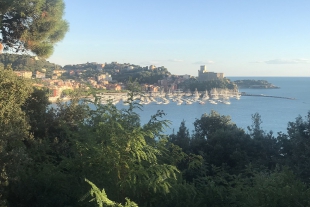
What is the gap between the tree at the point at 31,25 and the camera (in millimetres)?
6828

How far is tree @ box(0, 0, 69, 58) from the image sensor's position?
22.4ft

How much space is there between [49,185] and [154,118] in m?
1.48

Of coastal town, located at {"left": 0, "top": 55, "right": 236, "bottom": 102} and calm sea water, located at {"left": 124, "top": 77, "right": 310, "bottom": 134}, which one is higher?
coastal town, located at {"left": 0, "top": 55, "right": 236, "bottom": 102}

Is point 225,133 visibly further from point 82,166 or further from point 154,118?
point 82,166

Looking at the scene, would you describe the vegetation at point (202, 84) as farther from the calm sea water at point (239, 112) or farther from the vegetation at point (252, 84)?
the vegetation at point (252, 84)

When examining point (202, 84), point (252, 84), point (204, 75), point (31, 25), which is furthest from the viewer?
point (252, 84)

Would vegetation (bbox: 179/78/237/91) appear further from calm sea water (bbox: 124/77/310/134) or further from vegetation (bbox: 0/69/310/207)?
vegetation (bbox: 0/69/310/207)

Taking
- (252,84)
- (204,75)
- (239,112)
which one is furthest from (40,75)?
(252,84)

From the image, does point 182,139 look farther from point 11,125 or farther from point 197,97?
point 197,97

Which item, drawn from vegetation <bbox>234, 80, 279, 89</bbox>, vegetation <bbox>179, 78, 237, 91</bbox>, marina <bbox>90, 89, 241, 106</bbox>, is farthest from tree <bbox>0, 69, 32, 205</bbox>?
vegetation <bbox>234, 80, 279, 89</bbox>

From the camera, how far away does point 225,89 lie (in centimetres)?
3772

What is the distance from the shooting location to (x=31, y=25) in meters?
7.03

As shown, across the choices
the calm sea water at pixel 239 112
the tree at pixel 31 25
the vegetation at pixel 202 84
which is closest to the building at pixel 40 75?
the tree at pixel 31 25

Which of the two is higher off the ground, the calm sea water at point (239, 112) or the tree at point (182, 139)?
the tree at point (182, 139)
